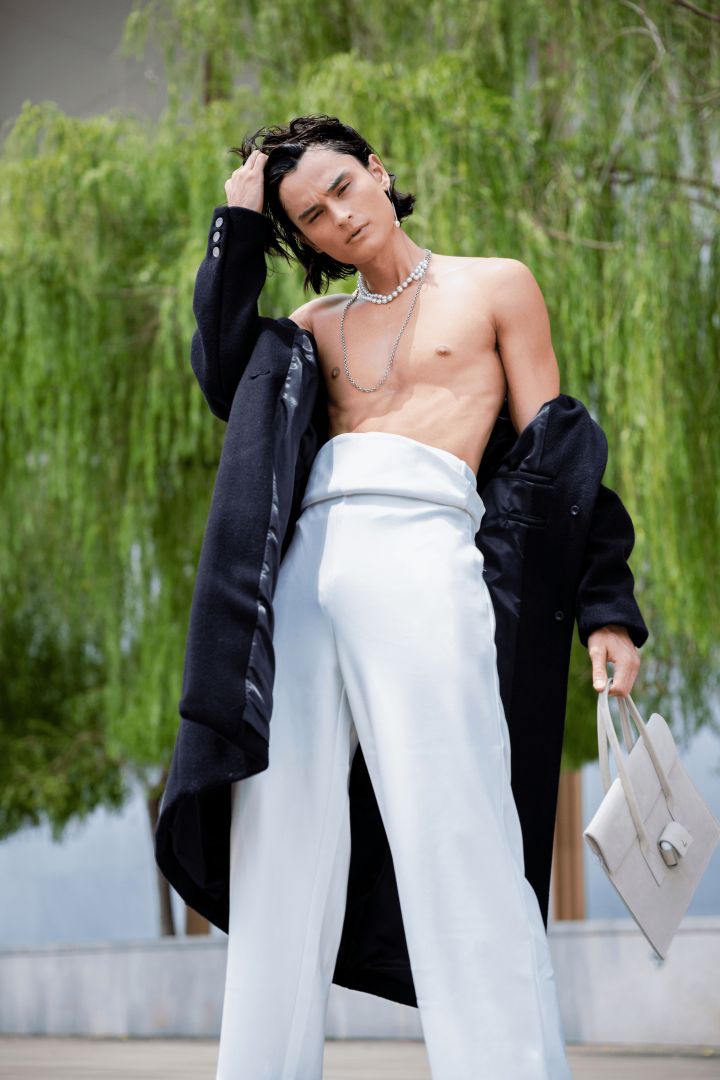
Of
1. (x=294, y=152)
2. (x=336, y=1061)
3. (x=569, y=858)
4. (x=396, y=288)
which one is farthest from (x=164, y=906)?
(x=294, y=152)

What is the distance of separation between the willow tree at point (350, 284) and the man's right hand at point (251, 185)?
2.78 m

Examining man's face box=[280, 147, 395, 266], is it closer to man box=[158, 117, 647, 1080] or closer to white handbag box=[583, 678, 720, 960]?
man box=[158, 117, 647, 1080]

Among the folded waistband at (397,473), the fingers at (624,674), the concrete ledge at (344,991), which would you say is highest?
the folded waistband at (397,473)

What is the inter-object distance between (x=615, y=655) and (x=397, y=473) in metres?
0.40

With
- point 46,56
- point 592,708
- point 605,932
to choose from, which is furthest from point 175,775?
point 46,56

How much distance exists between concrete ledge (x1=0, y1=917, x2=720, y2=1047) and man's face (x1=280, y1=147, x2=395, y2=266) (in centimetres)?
204

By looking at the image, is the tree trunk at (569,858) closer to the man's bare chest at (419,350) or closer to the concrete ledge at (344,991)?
the concrete ledge at (344,991)

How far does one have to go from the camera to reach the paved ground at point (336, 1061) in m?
3.58

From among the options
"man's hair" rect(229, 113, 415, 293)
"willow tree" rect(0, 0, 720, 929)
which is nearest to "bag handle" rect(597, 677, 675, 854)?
"man's hair" rect(229, 113, 415, 293)

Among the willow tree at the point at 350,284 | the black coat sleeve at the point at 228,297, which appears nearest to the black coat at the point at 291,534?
the black coat sleeve at the point at 228,297

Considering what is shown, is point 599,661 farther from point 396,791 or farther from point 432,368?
point 432,368

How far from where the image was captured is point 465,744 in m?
1.89

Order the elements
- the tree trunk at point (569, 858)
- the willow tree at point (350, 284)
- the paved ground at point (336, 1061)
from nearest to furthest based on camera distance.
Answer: the paved ground at point (336, 1061) < the willow tree at point (350, 284) < the tree trunk at point (569, 858)

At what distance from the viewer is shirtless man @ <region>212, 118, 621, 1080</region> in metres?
1.83
